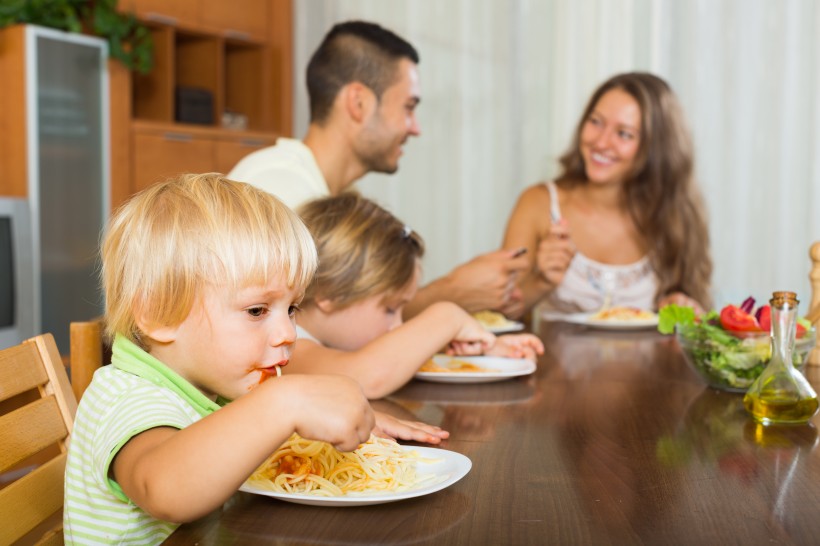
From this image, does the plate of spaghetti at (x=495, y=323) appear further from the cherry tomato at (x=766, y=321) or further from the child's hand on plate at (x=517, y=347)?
the cherry tomato at (x=766, y=321)

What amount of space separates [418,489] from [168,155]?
4422 millimetres

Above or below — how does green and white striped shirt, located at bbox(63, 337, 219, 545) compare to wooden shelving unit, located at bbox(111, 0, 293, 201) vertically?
below

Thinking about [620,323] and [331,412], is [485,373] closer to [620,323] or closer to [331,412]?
[331,412]

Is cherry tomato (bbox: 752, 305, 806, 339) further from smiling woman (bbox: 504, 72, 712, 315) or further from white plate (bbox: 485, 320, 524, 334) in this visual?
smiling woman (bbox: 504, 72, 712, 315)

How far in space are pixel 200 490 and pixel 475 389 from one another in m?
0.81

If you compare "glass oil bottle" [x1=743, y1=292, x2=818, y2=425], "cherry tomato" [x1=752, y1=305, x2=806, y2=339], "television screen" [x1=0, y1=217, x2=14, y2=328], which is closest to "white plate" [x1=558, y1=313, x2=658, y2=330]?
"cherry tomato" [x1=752, y1=305, x2=806, y2=339]

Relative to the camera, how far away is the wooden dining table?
81 centimetres

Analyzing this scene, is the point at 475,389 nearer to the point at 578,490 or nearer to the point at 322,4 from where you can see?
the point at 578,490

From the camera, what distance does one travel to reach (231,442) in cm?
79

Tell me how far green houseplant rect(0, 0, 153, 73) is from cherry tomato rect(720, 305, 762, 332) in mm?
3777

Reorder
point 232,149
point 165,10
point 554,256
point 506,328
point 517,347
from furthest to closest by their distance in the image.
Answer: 1. point 232,149
2. point 165,10
3. point 554,256
4. point 506,328
5. point 517,347

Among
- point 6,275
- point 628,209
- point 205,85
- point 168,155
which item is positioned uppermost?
point 205,85

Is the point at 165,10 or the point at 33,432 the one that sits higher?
the point at 165,10

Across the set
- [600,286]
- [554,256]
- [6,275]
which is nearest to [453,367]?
[554,256]
